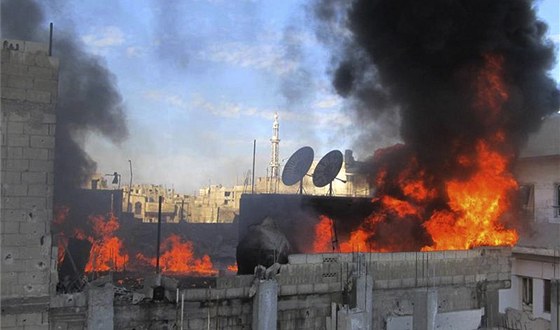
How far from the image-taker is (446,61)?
74.4 ft

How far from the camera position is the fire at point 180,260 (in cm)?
2953

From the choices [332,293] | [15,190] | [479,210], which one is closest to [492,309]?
[479,210]

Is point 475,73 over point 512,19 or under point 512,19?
under

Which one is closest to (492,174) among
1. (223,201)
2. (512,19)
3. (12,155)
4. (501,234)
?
(501,234)

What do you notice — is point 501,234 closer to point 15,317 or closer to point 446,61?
point 446,61

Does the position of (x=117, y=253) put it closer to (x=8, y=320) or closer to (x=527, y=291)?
(x=8, y=320)

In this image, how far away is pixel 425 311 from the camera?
51.8 ft

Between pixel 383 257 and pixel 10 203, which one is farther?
pixel 383 257

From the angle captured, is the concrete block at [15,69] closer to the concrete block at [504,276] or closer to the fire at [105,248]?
the fire at [105,248]

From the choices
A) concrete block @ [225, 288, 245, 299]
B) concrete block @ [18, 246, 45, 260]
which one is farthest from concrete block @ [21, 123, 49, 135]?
concrete block @ [225, 288, 245, 299]

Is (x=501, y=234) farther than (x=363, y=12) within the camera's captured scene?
No

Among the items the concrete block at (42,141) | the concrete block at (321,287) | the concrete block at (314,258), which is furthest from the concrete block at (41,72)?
the concrete block at (321,287)

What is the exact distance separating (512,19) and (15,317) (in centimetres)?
2158

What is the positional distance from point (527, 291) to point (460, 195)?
456 cm
